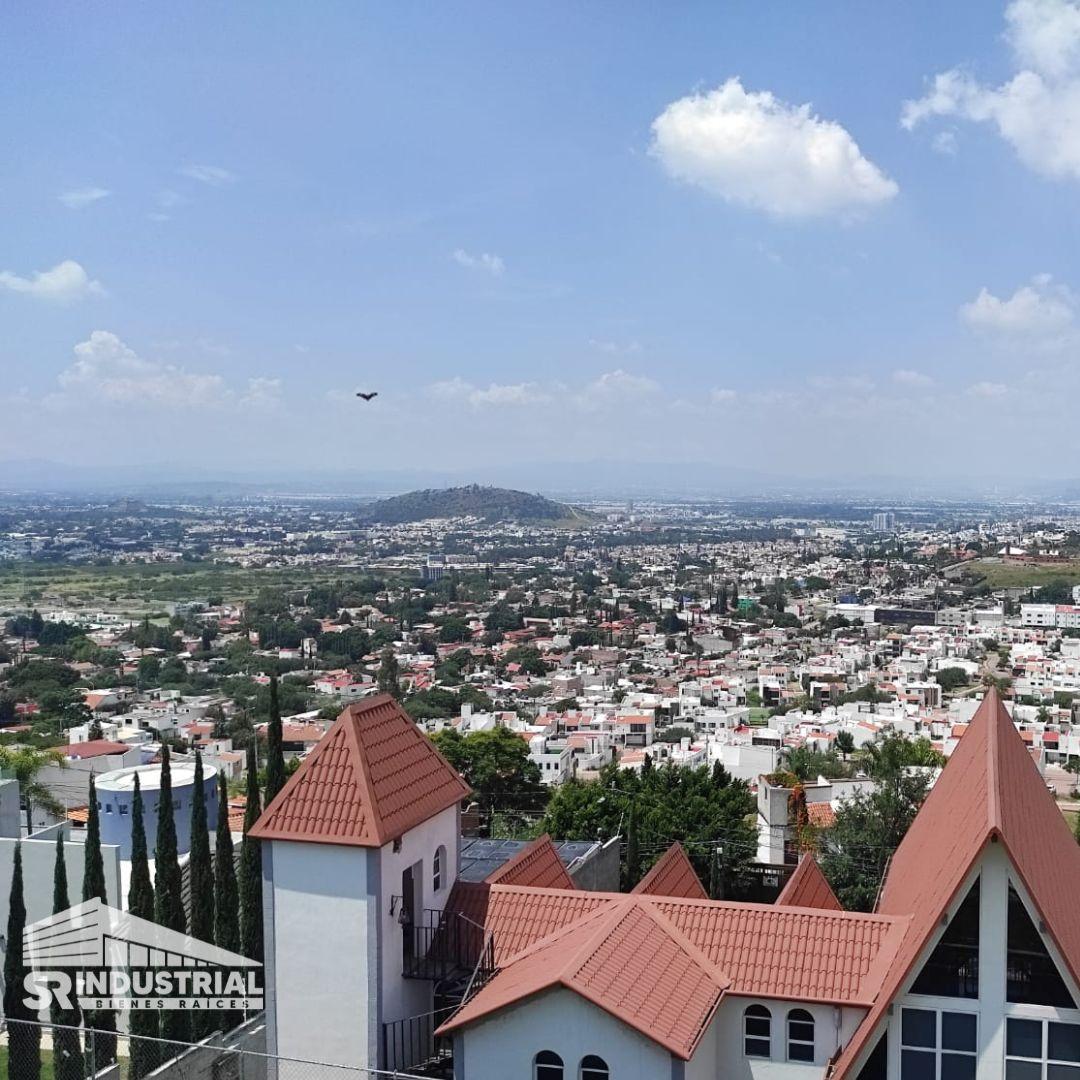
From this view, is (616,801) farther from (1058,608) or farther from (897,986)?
(1058,608)

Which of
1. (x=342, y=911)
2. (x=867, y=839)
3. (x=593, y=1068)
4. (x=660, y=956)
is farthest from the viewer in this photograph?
(x=867, y=839)

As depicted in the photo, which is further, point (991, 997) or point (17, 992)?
point (17, 992)

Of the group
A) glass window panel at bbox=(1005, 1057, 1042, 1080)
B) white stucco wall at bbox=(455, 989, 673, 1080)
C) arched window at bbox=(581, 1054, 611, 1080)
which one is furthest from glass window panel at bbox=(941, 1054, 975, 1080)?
arched window at bbox=(581, 1054, 611, 1080)

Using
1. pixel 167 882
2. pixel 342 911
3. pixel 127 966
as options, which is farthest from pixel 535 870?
pixel 127 966

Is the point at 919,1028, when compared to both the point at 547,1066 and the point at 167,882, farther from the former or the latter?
the point at 167,882

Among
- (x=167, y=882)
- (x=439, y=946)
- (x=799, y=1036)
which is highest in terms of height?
(x=439, y=946)
